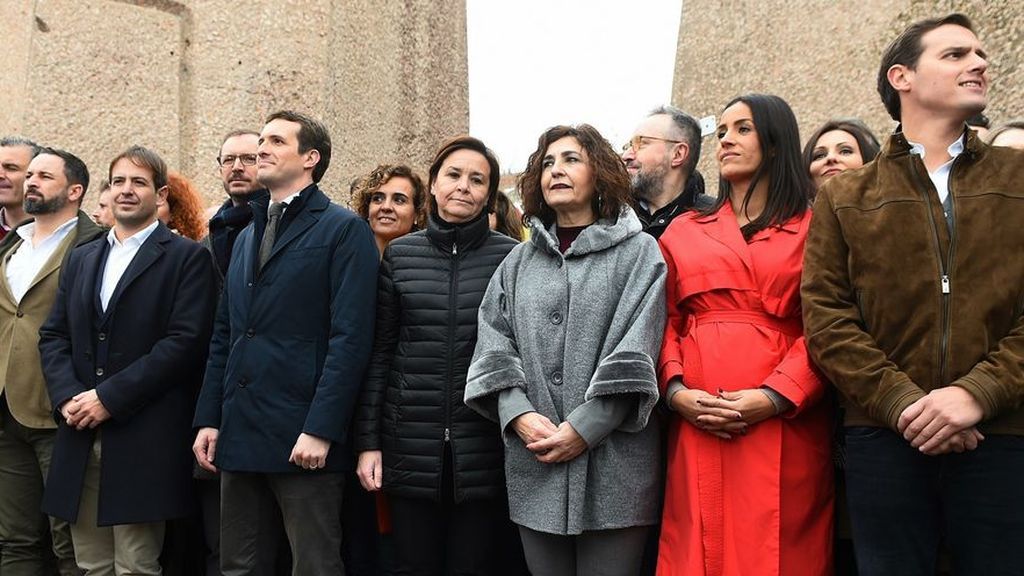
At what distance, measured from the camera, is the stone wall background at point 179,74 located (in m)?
8.97

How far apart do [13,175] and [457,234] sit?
9.41 ft

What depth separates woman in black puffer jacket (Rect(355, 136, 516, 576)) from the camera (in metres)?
2.99

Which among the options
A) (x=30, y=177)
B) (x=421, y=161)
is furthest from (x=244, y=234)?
(x=421, y=161)

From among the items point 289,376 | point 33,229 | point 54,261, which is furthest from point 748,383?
point 33,229

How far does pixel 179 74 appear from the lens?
9.23 metres

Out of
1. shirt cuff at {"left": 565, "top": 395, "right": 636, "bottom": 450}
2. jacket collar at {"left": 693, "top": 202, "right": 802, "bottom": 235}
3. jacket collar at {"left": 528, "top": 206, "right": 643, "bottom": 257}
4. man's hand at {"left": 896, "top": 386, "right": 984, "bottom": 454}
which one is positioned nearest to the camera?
man's hand at {"left": 896, "top": 386, "right": 984, "bottom": 454}

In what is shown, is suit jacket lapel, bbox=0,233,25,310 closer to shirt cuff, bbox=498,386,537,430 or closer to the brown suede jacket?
shirt cuff, bbox=498,386,537,430

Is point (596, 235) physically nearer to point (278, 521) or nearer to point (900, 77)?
point (900, 77)

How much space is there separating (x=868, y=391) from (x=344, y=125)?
847cm

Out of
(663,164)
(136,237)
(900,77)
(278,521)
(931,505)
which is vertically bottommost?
(278,521)

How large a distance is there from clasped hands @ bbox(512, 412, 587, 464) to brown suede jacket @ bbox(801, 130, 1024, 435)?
2.53ft

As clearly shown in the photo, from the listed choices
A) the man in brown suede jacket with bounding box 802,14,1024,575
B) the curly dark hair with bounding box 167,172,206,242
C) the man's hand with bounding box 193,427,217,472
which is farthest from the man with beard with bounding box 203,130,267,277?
the man in brown suede jacket with bounding box 802,14,1024,575

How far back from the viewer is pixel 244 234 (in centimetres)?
352

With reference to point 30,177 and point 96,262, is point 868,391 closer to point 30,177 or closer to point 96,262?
point 96,262
